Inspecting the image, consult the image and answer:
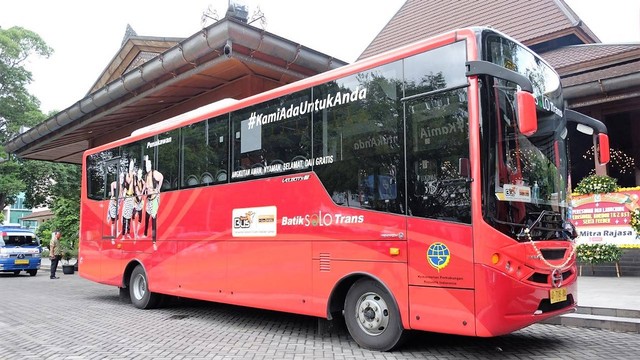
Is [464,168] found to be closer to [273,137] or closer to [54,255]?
[273,137]

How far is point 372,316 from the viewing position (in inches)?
230

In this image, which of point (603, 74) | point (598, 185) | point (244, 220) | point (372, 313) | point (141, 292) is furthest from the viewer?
point (603, 74)

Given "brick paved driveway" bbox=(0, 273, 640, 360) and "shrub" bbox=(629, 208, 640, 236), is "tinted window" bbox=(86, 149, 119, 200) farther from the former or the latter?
"shrub" bbox=(629, 208, 640, 236)

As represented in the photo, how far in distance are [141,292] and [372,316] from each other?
6.08 meters

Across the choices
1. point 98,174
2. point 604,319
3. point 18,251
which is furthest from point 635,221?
point 18,251

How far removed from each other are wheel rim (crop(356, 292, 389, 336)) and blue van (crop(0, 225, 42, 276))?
19.1m

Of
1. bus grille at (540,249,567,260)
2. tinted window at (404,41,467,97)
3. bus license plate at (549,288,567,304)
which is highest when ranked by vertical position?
tinted window at (404,41,467,97)

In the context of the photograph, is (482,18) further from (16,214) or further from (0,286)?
(16,214)

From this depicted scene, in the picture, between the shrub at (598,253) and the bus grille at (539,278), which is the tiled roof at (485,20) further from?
the bus grille at (539,278)

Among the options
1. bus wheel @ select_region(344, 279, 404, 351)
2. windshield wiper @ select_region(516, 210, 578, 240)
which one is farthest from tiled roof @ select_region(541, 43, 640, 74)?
bus wheel @ select_region(344, 279, 404, 351)

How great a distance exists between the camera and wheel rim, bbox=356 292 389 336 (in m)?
5.75

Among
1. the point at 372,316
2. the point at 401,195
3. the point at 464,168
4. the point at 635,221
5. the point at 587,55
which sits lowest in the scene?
the point at 372,316

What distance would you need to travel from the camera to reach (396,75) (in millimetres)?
5879

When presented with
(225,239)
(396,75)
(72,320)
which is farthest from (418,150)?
(72,320)
